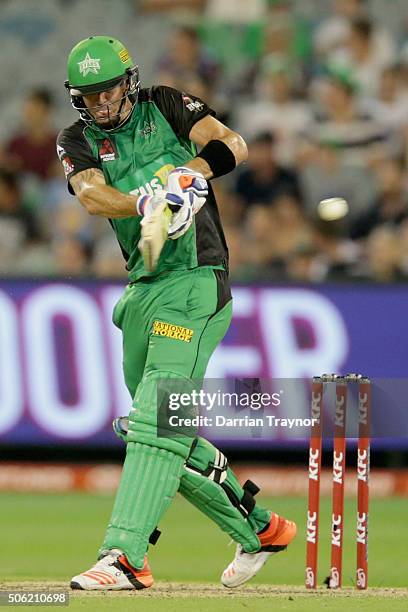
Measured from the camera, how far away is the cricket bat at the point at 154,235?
4.82m

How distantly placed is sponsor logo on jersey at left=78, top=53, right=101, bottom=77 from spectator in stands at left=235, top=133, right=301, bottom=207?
5668 millimetres

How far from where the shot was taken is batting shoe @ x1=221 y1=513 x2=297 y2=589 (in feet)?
18.0

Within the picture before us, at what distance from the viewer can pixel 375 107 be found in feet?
36.9

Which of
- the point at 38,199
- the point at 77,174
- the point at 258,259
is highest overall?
the point at 38,199

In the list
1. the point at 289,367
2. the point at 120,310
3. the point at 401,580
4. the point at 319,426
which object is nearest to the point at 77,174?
the point at 120,310

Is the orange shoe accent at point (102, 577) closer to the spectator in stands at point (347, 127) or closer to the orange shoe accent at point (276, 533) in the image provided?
the orange shoe accent at point (276, 533)

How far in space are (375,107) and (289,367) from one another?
Answer: 3002 mm

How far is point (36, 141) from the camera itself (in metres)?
11.9

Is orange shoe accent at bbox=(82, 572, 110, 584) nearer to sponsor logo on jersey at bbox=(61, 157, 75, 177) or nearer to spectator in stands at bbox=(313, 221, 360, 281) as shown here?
sponsor logo on jersey at bbox=(61, 157, 75, 177)

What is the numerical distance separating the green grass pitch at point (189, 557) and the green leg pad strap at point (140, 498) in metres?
0.19

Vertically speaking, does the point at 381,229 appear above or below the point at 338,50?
below

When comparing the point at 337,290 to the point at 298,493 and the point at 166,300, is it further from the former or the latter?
the point at 166,300

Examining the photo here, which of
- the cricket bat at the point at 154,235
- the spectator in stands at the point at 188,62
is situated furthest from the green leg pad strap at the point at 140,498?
the spectator in stands at the point at 188,62

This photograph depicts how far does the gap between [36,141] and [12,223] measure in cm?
92
